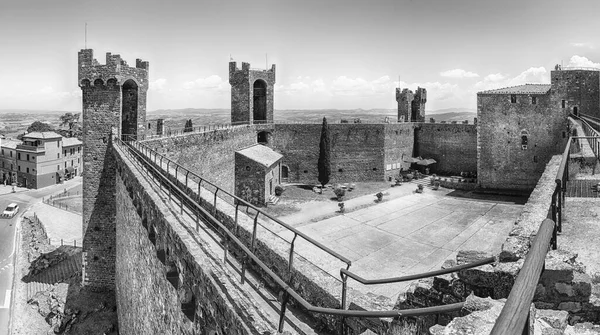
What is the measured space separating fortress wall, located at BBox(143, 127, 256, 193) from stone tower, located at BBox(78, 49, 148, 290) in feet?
6.69

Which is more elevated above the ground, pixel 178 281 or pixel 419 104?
pixel 419 104

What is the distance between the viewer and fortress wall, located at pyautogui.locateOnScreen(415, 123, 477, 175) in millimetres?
34531

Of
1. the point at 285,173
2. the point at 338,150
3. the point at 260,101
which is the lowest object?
the point at 285,173

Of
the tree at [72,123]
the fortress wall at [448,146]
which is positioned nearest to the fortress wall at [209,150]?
the fortress wall at [448,146]

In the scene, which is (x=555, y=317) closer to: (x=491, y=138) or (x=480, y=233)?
(x=480, y=233)

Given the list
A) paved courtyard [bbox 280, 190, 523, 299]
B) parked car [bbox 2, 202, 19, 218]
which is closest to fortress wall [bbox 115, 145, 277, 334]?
paved courtyard [bbox 280, 190, 523, 299]

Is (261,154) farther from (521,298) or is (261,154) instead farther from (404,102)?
(521,298)

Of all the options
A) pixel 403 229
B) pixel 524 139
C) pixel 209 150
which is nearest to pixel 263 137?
pixel 209 150

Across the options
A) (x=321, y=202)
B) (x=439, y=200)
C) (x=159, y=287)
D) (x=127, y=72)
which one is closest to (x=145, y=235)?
(x=159, y=287)

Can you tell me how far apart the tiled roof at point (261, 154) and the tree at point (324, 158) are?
440 centimetres

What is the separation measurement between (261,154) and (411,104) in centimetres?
2116

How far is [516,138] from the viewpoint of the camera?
87.2ft

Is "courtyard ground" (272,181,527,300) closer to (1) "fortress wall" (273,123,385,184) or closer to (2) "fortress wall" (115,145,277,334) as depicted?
(2) "fortress wall" (115,145,277,334)

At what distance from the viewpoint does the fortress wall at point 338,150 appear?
32.7 m
